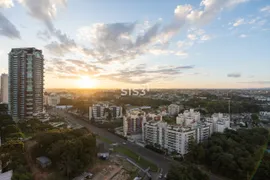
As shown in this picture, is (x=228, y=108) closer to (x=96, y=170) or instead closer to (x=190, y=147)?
(x=190, y=147)

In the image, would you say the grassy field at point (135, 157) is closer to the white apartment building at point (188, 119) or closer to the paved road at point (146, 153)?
the paved road at point (146, 153)

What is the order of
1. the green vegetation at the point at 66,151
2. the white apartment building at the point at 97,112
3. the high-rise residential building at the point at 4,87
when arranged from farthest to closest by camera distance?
the high-rise residential building at the point at 4,87, the white apartment building at the point at 97,112, the green vegetation at the point at 66,151

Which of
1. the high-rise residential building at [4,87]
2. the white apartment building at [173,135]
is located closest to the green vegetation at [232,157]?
the white apartment building at [173,135]

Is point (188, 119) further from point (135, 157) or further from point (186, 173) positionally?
point (186, 173)

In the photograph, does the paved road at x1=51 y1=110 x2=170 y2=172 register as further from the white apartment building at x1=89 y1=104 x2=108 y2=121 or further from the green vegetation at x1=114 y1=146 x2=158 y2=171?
the white apartment building at x1=89 y1=104 x2=108 y2=121

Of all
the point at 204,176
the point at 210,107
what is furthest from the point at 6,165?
the point at 210,107

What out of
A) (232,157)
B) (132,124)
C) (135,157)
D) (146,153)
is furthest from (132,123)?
(232,157)

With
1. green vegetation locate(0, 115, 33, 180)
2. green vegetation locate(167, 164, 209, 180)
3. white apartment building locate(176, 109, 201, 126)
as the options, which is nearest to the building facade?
white apartment building locate(176, 109, 201, 126)
